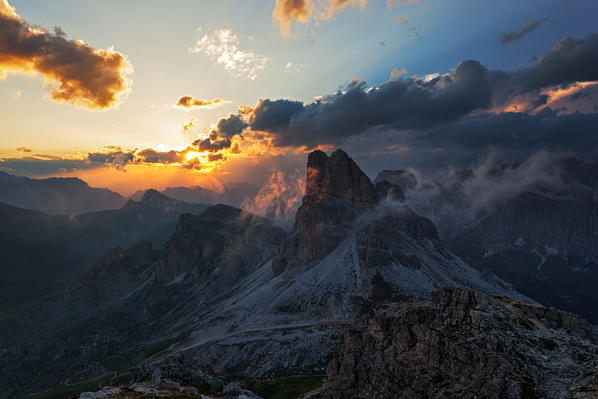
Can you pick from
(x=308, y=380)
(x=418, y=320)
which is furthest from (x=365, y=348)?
(x=308, y=380)

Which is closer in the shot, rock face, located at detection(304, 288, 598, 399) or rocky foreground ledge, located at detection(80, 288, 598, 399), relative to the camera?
rock face, located at detection(304, 288, 598, 399)

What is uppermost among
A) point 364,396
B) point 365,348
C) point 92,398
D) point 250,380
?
point 92,398

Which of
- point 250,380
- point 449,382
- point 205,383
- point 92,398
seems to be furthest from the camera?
point 250,380

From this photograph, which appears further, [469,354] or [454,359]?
[454,359]

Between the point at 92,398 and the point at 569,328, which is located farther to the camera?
the point at 569,328

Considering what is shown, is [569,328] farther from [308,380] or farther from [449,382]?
[308,380]

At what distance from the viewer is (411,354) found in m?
71.4

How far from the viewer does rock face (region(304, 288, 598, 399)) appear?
54.7 meters

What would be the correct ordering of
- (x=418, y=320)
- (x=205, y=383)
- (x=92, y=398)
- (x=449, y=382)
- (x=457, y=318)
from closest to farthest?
(x=92, y=398)
(x=449, y=382)
(x=457, y=318)
(x=418, y=320)
(x=205, y=383)

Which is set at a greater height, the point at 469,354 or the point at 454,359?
the point at 469,354

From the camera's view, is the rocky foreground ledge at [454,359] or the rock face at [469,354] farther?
the rocky foreground ledge at [454,359]

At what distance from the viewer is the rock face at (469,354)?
54656 millimetres

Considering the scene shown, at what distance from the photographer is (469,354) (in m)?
61.2

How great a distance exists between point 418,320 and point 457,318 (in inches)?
350
